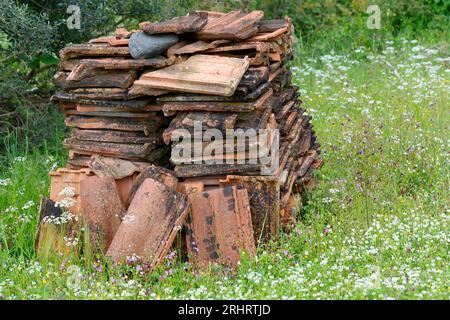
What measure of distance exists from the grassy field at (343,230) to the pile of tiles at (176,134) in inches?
9.5

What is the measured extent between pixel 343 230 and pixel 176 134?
4.62 ft

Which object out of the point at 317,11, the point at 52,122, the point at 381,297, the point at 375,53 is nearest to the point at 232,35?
the point at 381,297

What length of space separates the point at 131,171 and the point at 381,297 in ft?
7.19

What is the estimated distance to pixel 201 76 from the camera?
5480 mm

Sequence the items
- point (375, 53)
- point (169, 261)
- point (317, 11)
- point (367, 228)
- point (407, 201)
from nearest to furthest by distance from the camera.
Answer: point (169, 261)
point (367, 228)
point (407, 201)
point (375, 53)
point (317, 11)

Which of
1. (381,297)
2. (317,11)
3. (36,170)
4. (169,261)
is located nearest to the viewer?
(381,297)

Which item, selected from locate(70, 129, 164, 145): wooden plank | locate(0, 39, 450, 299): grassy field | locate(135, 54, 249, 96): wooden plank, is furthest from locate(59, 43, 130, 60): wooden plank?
locate(0, 39, 450, 299): grassy field

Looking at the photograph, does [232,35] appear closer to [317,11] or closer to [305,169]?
[305,169]

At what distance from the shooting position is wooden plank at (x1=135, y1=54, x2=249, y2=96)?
17.6 feet

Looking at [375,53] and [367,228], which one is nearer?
[367,228]

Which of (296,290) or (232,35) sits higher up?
(232,35)

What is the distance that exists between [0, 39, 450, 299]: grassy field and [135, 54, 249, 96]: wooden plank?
1169 millimetres

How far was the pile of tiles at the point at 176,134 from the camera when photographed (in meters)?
5.35

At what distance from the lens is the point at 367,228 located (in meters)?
5.65
